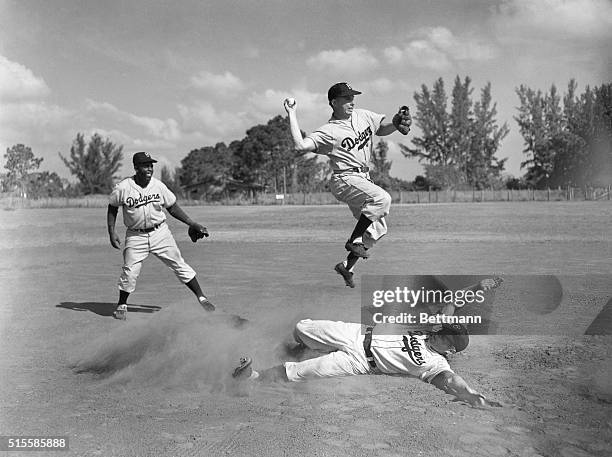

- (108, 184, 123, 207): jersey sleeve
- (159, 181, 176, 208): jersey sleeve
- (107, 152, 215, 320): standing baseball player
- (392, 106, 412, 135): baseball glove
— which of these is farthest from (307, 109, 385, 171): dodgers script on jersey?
(108, 184, 123, 207): jersey sleeve

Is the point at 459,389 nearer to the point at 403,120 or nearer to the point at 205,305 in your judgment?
the point at 403,120

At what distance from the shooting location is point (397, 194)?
46.7 ft

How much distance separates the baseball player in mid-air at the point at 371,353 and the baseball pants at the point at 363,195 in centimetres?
139

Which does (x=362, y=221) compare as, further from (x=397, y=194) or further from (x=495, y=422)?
(x=397, y=194)

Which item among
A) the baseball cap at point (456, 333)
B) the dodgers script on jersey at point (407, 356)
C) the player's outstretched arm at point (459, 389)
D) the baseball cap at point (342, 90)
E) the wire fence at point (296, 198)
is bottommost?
the player's outstretched arm at point (459, 389)

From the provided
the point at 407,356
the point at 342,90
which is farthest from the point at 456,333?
the point at 342,90

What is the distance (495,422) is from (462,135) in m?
4.86

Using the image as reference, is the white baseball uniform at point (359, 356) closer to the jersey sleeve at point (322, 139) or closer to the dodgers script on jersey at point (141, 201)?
the jersey sleeve at point (322, 139)

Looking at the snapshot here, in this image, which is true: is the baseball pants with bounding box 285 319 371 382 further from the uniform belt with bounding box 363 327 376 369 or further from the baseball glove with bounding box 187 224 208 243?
the baseball glove with bounding box 187 224 208 243

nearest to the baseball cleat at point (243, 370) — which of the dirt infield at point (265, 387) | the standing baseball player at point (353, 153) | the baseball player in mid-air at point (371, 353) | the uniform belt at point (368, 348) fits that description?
the baseball player in mid-air at point (371, 353)

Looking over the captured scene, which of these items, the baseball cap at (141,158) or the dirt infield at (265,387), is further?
the baseball cap at (141,158)

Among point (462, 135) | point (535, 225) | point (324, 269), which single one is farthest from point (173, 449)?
point (535, 225)

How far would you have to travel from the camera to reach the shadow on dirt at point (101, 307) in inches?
282

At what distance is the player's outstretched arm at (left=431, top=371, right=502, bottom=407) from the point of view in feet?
12.7
